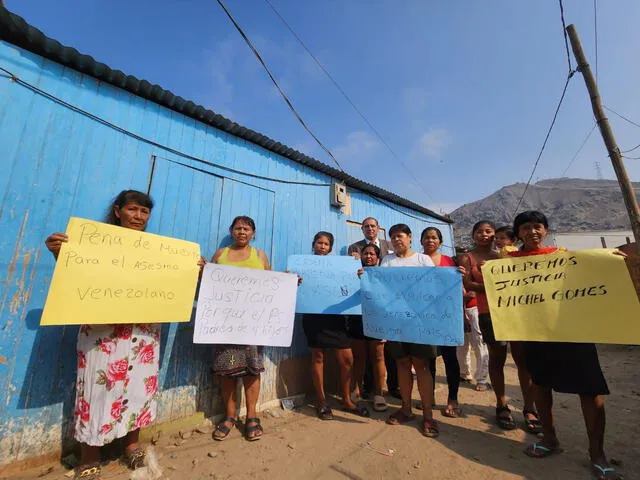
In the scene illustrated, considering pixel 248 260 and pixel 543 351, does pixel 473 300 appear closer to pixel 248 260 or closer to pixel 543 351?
pixel 543 351

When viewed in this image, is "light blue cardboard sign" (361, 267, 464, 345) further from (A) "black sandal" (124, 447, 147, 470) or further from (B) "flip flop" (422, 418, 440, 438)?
(A) "black sandal" (124, 447, 147, 470)

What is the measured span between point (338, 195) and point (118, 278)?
350 centimetres

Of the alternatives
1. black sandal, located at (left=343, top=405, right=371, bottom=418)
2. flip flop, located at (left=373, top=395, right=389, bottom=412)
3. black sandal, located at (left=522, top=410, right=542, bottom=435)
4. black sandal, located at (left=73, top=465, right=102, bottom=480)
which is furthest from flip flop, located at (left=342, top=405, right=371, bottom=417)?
black sandal, located at (left=73, top=465, right=102, bottom=480)

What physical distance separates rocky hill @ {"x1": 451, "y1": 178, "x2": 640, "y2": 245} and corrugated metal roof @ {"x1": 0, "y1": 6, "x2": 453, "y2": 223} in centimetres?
4119

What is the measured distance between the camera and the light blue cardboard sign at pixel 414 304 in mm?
2355

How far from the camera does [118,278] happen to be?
204 cm

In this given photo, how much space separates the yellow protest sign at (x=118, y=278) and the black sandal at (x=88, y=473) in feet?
3.73

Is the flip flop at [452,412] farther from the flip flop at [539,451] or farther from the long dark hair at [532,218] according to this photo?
the long dark hair at [532,218]

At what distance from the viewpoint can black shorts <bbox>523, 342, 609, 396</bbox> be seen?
77.7 inches

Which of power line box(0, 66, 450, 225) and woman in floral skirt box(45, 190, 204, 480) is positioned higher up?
power line box(0, 66, 450, 225)

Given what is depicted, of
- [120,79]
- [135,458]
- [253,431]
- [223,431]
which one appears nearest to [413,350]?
[253,431]

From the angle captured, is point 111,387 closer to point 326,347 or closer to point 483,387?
point 326,347

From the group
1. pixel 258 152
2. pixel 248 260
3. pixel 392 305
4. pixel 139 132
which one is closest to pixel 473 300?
pixel 392 305

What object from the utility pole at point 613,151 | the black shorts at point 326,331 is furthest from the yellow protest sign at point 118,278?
the utility pole at point 613,151
